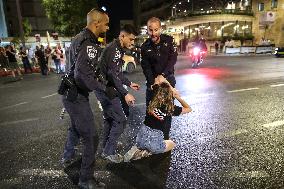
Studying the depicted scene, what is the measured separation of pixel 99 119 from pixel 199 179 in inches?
139

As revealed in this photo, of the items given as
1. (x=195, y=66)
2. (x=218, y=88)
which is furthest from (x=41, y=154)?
(x=195, y=66)

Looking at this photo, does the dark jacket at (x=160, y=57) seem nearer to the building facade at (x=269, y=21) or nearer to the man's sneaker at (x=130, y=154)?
the man's sneaker at (x=130, y=154)

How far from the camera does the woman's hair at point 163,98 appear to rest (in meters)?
4.00

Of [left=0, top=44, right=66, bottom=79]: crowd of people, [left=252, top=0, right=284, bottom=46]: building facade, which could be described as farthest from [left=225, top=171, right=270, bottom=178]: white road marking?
[left=252, top=0, right=284, bottom=46]: building facade

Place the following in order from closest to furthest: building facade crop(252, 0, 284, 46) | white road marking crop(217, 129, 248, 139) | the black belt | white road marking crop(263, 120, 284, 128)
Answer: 1. the black belt
2. white road marking crop(217, 129, 248, 139)
3. white road marking crop(263, 120, 284, 128)
4. building facade crop(252, 0, 284, 46)

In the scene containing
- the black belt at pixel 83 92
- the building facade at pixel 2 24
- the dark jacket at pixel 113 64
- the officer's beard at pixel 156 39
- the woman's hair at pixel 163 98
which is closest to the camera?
the black belt at pixel 83 92

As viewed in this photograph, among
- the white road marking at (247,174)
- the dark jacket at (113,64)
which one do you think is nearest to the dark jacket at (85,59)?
the dark jacket at (113,64)

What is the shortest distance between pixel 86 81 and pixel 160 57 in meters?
1.94

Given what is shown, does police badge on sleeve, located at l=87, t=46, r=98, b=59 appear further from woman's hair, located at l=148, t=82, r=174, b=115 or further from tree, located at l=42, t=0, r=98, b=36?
tree, located at l=42, t=0, r=98, b=36

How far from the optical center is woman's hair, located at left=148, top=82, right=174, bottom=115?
3998mm

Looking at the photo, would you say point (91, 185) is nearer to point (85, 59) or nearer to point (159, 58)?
point (85, 59)

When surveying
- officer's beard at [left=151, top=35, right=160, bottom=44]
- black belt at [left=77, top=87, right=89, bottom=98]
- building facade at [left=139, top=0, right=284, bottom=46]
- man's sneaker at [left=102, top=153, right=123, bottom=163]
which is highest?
building facade at [left=139, top=0, right=284, bottom=46]

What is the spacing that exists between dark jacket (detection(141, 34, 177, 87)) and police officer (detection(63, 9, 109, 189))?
149 cm

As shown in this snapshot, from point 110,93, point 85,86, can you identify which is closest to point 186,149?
point 110,93
